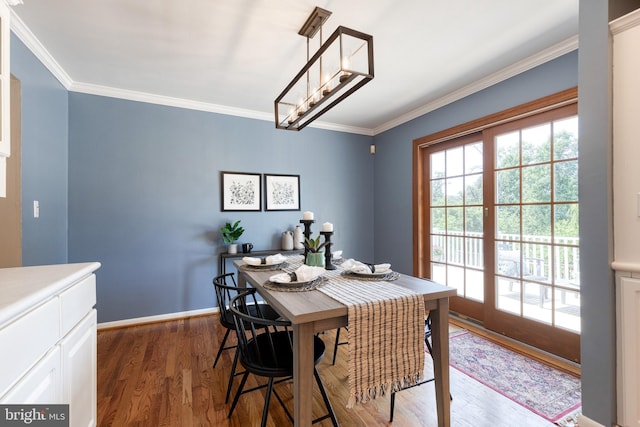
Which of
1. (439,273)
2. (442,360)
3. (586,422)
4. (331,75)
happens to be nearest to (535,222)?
(439,273)

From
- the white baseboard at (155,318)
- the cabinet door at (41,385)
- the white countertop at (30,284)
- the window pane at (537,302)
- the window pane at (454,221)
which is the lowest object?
the white baseboard at (155,318)

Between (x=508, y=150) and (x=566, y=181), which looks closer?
(x=566, y=181)

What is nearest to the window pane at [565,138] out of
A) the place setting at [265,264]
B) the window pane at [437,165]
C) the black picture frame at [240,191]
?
the window pane at [437,165]

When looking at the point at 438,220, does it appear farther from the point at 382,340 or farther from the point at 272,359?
the point at 272,359

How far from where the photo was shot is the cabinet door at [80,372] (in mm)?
1163

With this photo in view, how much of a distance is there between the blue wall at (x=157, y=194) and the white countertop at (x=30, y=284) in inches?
71.0

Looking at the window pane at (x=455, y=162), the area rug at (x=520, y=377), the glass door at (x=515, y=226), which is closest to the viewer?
the area rug at (x=520, y=377)

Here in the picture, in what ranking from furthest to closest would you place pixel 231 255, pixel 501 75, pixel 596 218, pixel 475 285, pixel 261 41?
pixel 231 255
pixel 475 285
pixel 501 75
pixel 261 41
pixel 596 218

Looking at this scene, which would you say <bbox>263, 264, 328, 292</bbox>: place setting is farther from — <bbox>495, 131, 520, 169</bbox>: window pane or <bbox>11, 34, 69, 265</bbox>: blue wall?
<bbox>495, 131, 520, 169</bbox>: window pane

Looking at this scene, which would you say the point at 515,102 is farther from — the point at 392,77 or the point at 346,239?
the point at 346,239

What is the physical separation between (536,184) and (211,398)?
10.0ft

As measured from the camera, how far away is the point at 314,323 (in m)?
1.27

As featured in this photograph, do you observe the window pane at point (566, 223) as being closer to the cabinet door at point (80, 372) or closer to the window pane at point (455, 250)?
the window pane at point (455, 250)

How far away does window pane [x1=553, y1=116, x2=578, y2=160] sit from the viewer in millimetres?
2273
